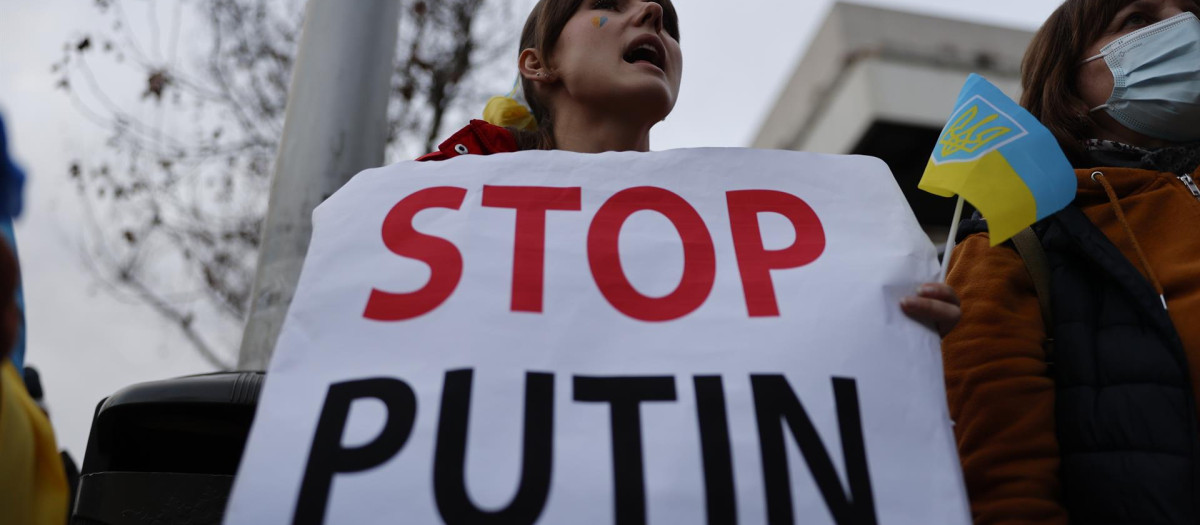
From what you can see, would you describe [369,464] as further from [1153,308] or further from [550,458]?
[1153,308]

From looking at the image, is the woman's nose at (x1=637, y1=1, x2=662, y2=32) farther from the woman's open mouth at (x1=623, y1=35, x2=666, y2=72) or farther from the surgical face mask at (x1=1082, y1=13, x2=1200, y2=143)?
the surgical face mask at (x1=1082, y1=13, x2=1200, y2=143)

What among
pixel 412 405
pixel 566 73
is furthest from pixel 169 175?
pixel 412 405

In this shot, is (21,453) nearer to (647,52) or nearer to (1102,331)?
(647,52)

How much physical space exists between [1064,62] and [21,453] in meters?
2.10

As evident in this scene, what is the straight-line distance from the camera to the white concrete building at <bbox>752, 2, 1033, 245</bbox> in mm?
15844

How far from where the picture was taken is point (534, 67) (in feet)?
7.61

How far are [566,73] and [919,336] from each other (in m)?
1.07

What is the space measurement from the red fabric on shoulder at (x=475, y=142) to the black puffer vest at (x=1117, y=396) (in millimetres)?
1130

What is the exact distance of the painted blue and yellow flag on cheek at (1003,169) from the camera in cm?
149

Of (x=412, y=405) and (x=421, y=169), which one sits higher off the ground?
(x=421, y=169)

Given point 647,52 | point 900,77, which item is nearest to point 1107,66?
point 647,52

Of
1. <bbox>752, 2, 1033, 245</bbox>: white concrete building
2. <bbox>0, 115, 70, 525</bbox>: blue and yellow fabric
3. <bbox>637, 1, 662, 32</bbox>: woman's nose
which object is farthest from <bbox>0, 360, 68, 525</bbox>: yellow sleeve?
<bbox>752, 2, 1033, 245</bbox>: white concrete building

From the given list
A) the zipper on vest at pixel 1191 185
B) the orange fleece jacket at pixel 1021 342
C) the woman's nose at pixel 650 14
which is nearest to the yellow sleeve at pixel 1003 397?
the orange fleece jacket at pixel 1021 342

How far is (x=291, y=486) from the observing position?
124 cm
